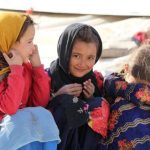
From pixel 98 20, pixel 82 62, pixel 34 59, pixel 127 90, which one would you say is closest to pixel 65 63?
pixel 82 62

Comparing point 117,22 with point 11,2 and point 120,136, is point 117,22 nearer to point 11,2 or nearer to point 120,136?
point 11,2

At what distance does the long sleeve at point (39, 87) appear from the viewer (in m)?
1.94

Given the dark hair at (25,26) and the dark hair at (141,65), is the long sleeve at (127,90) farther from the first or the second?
the dark hair at (25,26)

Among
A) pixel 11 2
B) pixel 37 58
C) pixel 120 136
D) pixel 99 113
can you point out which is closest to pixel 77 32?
pixel 37 58

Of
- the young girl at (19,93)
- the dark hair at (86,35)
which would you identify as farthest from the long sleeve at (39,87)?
the dark hair at (86,35)

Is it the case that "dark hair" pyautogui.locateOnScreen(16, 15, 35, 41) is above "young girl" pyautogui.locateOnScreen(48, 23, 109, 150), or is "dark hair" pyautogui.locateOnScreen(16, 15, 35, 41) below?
above

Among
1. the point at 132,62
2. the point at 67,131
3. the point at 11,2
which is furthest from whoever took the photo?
the point at 11,2

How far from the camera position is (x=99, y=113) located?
6.49 feet

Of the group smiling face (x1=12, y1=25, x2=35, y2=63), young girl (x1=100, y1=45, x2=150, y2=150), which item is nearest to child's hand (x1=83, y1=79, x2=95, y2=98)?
young girl (x1=100, y1=45, x2=150, y2=150)

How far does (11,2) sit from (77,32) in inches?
92.8

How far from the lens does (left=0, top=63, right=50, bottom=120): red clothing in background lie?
1754mm

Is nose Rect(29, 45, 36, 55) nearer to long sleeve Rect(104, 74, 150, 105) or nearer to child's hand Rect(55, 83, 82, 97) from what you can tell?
child's hand Rect(55, 83, 82, 97)

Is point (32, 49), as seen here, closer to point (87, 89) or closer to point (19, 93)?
point (19, 93)

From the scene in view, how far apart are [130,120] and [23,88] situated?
1.60 ft
